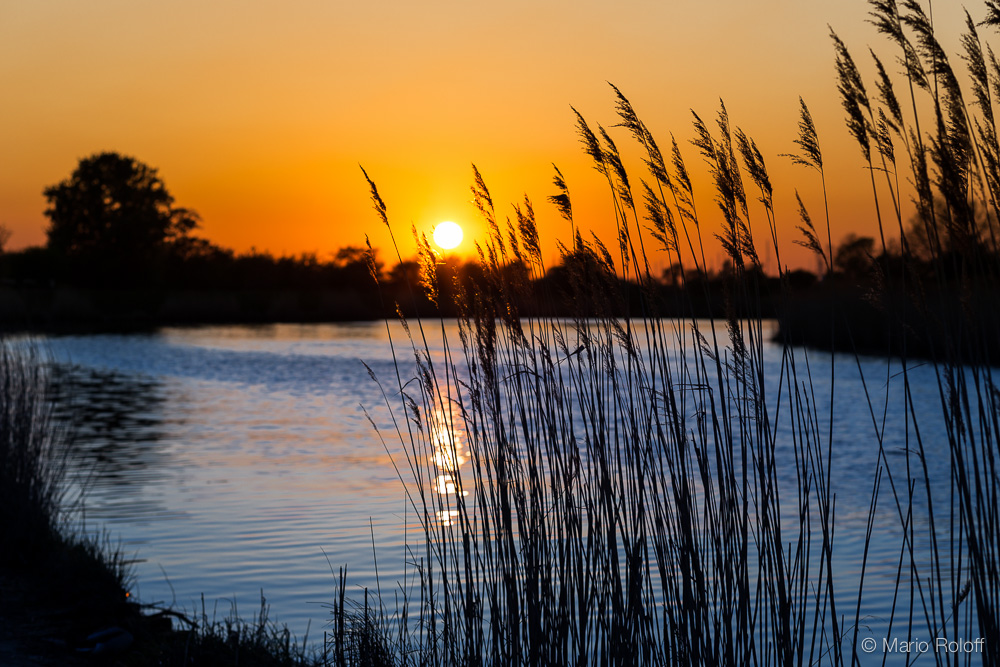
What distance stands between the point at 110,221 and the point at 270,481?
49.1 m

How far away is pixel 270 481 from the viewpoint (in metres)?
7.76

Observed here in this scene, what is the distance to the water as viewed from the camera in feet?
15.9

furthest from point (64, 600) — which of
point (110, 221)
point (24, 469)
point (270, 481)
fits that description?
point (110, 221)

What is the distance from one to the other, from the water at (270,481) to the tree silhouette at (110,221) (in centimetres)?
3323

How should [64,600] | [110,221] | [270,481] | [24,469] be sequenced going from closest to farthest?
[64,600] < [24,469] < [270,481] < [110,221]

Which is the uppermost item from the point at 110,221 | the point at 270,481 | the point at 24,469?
the point at 110,221

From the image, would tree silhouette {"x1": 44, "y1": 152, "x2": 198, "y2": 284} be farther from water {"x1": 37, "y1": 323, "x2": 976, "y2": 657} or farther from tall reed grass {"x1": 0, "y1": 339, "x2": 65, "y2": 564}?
tall reed grass {"x1": 0, "y1": 339, "x2": 65, "y2": 564}

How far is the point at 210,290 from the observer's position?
4919 cm

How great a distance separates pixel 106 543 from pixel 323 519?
1.60m

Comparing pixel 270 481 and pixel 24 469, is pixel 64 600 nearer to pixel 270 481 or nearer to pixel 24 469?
pixel 24 469

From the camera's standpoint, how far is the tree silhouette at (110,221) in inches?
1941

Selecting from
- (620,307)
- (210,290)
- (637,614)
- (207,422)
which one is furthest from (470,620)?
(210,290)

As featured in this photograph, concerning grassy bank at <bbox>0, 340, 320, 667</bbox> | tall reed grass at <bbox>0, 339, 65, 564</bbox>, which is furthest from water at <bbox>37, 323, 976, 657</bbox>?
tall reed grass at <bbox>0, 339, 65, 564</bbox>

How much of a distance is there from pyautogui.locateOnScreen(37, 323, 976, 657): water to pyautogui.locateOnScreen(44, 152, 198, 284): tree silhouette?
3323 centimetres
